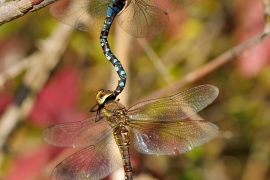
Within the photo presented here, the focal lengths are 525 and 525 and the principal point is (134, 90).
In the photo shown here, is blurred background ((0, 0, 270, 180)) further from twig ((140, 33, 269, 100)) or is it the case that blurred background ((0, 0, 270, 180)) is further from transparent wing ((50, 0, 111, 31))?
transparent wing ((50, 0, 111, 31))

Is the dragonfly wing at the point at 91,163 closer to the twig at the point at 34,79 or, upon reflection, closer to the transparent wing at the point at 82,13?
the transparent wing at the point at 82,13

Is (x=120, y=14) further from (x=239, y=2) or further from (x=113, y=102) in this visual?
(x=239, y=2)

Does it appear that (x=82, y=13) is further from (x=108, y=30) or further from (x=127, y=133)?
(x=127, y=133)

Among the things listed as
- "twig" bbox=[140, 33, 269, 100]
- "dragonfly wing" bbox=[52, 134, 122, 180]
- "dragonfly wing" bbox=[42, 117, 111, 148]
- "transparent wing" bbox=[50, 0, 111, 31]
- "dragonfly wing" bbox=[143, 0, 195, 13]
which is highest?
"transparent wing" bbox=[50, 0, 111, 31]

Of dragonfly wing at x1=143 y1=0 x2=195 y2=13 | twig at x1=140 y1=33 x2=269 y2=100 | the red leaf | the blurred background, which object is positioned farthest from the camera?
the blurred background

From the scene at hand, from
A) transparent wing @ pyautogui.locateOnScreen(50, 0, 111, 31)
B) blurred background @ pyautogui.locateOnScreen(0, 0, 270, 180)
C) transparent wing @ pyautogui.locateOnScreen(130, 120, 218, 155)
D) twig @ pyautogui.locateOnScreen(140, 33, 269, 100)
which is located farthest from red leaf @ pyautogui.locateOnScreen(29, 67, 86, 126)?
transparent wing @ pyautogui.locateOnScreen(50, 0, 111, 31)

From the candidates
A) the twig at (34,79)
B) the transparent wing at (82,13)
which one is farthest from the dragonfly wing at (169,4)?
the twig at (34,79)

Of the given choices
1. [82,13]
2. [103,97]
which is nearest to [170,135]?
[103,97]
